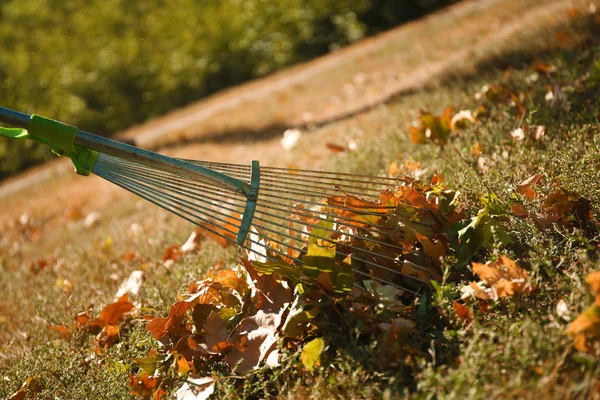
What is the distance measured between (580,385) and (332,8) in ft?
27.2

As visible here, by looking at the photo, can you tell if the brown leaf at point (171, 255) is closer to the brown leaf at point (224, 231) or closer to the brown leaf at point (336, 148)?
the brown leaf at point (224, 231)

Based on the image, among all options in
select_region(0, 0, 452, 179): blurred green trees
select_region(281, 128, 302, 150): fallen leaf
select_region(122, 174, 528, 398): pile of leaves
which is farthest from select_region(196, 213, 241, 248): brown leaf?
select_region(0, 0, 452, 179): blurred green trees

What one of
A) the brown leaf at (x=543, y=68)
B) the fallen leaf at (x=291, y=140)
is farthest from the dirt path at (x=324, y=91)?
the brown leaf at (x=543, y=68)

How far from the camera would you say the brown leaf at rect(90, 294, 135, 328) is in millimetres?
2333

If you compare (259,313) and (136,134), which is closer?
(259,313)

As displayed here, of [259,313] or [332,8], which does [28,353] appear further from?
[332,8]

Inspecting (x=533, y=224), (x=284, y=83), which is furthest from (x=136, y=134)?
(x=533, y=224)

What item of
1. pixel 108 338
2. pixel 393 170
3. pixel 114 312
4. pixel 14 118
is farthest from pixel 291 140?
pixel 14 118

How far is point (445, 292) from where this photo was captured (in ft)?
5.82

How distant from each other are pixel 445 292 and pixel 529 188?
59cm

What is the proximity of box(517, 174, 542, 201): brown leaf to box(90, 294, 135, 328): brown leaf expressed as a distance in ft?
5.21

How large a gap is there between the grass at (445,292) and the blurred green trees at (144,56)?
5.53 meters

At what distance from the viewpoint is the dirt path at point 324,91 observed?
190 inches

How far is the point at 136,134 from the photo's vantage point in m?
8.48
